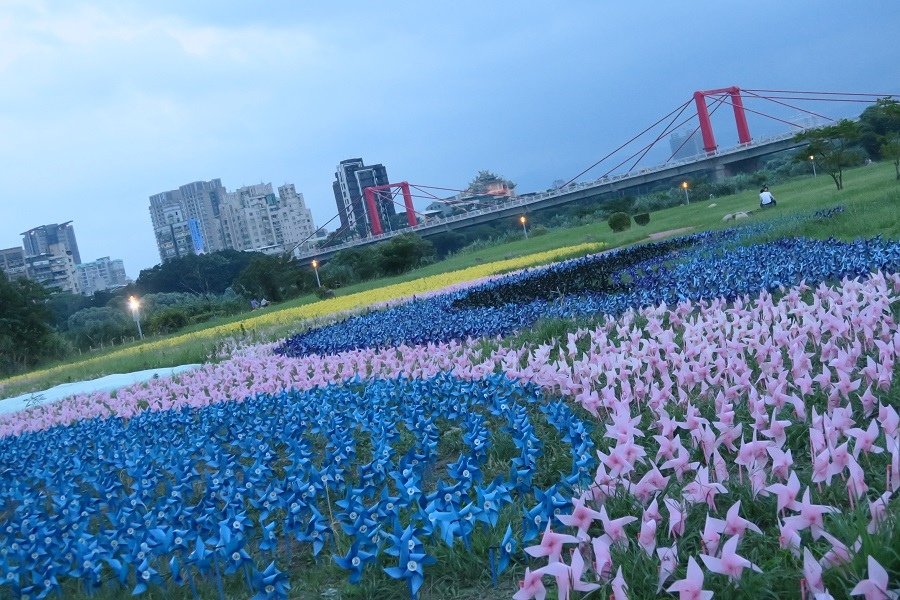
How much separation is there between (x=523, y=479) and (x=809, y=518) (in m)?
1.29

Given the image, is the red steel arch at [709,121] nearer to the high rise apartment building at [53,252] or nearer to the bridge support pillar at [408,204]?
the bridge support pillar at [408,204]

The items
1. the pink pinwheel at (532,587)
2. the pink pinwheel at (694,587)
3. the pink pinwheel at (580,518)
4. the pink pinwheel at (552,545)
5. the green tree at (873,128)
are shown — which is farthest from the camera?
the green tree at (873,128)

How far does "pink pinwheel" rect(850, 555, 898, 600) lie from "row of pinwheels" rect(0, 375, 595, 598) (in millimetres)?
1100

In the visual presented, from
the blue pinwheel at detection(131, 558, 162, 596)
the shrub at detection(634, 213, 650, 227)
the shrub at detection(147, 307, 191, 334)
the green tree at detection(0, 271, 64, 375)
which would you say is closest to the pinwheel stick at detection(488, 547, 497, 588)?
the blue pinwheel at detection(131, 558, 162, 596)

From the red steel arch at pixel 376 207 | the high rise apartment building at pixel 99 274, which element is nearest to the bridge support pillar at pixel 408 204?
the red steel arch at pixel 376 207

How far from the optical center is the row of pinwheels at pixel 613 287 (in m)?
8.07

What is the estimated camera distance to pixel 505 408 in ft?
15.7

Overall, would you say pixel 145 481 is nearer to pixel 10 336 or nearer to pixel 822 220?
pixel 822 220

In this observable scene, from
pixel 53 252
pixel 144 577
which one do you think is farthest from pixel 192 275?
pixel 53 252

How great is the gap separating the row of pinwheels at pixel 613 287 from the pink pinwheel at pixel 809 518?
219 inches

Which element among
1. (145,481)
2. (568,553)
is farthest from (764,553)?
(145,481)

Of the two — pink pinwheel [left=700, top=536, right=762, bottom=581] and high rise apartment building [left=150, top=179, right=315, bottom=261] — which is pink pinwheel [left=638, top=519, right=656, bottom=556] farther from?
high rise apartment building [left=150, top=179, right=315, bottom=261]

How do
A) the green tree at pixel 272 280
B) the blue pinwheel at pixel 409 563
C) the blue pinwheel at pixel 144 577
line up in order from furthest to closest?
the green tree at pixel 272 280, the blue pinwheel at pixel 144 577, the blue pinwheel at pixel 409 563

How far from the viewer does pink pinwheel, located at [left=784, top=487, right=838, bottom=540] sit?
2.39m
